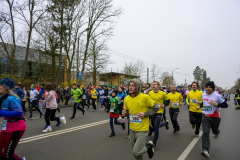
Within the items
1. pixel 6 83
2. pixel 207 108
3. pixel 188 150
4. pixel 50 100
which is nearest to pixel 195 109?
pixel 207 108

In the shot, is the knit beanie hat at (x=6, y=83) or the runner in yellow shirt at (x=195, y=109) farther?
the runner in yellow shirt at (x=195, y=109)

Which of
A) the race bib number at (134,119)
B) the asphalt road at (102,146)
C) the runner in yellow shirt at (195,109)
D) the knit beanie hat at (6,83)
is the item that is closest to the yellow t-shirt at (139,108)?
the race bib number at (134,119)

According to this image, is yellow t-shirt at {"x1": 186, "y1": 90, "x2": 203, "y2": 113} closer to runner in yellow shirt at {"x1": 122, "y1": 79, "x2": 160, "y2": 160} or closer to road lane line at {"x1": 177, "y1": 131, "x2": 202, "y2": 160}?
road lane line at {"x1": 177, "y1": 131, "x2": 202, "y2": 160}

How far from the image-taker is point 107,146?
5082 mm

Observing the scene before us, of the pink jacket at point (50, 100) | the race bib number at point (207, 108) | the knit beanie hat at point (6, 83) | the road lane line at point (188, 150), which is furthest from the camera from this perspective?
the pink jacket at point (50, 100)

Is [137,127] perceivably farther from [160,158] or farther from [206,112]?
[206,112]

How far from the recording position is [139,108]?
3357mm

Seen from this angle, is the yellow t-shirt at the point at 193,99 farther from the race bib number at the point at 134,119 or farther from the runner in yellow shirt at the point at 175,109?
the race bib number at the point at 134,119

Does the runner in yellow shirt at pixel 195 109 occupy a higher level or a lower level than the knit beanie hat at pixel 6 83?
lower

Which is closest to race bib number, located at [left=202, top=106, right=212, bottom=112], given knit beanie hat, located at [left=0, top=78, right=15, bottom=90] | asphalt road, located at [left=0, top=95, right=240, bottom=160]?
asphalt road, located at [left=0, top=95, right=240, bottom=160]

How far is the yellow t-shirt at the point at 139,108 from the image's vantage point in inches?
130

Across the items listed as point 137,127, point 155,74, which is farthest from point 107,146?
point 155,74

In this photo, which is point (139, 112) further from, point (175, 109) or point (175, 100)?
point (175, 100)

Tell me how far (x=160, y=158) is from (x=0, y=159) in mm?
3311
